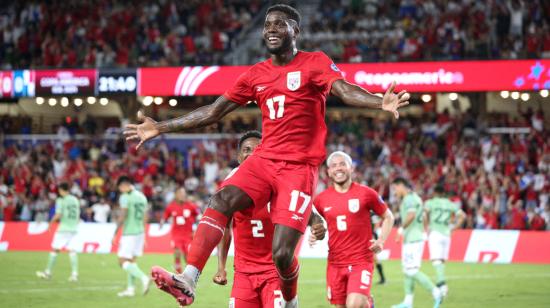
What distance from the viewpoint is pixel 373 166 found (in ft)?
99.3

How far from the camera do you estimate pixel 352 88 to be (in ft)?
23.5

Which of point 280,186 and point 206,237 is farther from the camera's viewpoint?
point 280,186

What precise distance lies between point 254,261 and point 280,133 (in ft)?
4.85

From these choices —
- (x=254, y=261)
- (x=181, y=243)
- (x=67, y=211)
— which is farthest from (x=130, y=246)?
(x=254, y=261)

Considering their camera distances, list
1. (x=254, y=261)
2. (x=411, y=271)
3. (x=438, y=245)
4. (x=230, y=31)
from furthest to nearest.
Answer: (x=230, y=31), (x=438, y=245), (x=411, y=271), (x=254, y=261)

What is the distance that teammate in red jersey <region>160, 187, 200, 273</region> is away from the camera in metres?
21.0

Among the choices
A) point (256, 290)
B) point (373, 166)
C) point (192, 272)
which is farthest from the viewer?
point (373, 166)

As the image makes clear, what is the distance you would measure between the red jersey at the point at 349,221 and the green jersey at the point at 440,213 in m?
8.00

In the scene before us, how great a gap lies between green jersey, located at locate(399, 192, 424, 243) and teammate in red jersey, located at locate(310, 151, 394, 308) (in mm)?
5510

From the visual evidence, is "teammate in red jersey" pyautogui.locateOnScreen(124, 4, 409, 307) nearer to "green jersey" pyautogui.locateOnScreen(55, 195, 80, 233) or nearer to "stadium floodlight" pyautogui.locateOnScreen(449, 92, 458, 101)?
"green jersey" pyautogui.locateOnScreen(55, 195, 80, 233)

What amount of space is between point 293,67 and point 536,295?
440 inches

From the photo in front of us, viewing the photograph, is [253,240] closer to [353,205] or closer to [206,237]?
[206,237]

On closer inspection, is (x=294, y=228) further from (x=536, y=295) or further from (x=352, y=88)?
(x=536, y=295)

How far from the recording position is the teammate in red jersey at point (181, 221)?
21.0 m
